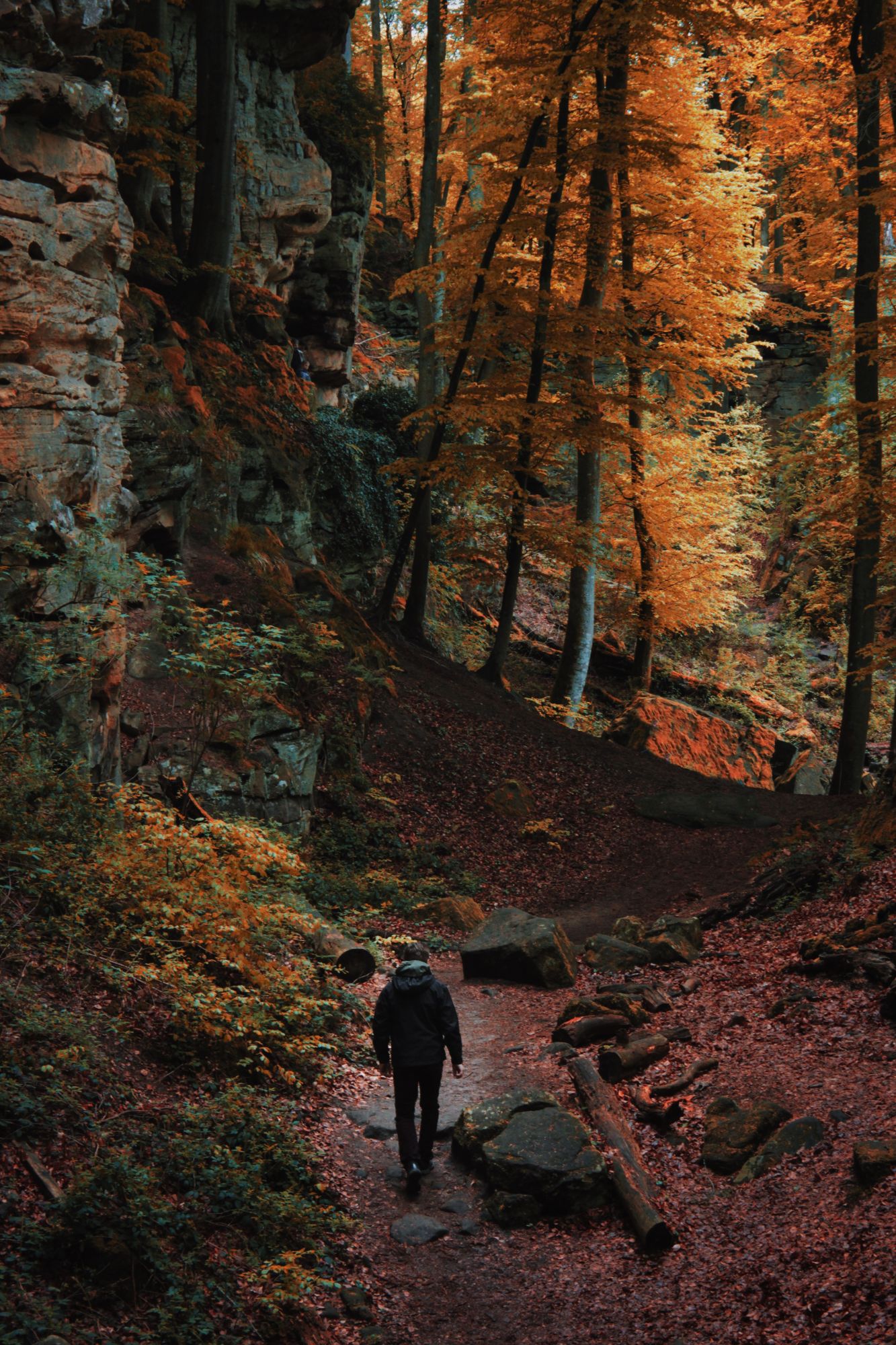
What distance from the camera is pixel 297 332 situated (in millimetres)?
21422

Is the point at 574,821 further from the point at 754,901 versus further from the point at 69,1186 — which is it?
the point at 69,1186

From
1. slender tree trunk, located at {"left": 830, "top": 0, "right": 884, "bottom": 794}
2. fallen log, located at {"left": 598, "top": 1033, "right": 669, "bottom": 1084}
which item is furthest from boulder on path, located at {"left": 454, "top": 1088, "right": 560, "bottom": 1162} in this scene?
slender tree trunk, located at {"left": 830, "top": 0, "right": 884, "bottom": 794}

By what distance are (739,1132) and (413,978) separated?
2205 millimetres

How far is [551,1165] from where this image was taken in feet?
19.2

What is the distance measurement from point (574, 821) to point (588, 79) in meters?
14.1

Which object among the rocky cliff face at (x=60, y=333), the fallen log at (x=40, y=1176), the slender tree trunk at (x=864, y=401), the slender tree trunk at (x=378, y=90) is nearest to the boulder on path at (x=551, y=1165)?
the fallen log at (x=40, y=1176)

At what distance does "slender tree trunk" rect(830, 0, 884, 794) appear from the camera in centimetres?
1279

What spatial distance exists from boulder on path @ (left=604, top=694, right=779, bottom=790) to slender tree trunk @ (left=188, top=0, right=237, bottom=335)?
38.4ft

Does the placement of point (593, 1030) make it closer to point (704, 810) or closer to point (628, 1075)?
point (628, 1075)

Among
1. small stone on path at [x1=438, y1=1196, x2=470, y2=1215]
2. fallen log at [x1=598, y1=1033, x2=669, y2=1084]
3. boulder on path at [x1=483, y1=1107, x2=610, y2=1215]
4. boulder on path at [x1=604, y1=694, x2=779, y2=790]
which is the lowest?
small stone on path at [x1=438, y1=1196, x2=470, y2=1215]

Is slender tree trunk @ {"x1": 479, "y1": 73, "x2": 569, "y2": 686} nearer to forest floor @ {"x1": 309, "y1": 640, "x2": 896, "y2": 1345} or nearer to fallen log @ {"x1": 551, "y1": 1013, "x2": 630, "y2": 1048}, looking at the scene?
forest floor @ {"x1": 309, "y1": 640, "x2": 896, "y2": 1345}

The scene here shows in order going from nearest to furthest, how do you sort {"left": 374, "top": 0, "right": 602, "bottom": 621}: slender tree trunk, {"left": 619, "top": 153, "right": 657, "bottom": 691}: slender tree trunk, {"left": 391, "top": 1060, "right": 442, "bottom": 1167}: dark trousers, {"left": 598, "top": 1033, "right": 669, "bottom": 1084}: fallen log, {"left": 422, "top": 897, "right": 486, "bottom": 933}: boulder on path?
{"left": 391, "top": 1060, "right": 442, "bottom": 1167}: dark trousers
{"left": 598, "top": 1033, "right": 669, "bottom": 1084}: fallen log
{"left": 422, "top": 897, "right": 486, "bottom": 933}: boulder on path
{"left": 374, "top": 0, "right": 602, "bottom": 621}: slender tree trunk
{"left": 619, "top": 153, "right": 657, "bottom": 691}: slender tree trunk

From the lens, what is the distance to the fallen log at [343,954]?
8.98 metres

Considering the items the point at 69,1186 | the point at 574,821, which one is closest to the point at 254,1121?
the point at 69,1186
